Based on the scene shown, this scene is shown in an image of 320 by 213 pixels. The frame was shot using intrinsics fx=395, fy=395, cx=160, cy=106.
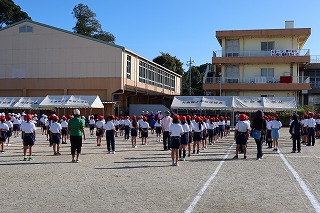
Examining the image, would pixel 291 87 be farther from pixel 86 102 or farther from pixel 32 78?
pixel 32 78

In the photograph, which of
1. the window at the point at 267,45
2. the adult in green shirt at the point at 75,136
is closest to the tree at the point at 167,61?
the window at the point at 267,45

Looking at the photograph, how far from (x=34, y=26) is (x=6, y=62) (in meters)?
5.84

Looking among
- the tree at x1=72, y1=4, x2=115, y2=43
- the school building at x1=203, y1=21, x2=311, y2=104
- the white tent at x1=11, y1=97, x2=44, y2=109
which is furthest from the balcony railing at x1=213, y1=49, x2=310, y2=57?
the tree at x1=72, y1=4, x2=115, y2=43

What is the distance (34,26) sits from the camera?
49531mm

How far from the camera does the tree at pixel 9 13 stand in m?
67.8

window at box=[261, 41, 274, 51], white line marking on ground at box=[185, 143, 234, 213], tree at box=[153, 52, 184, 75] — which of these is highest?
tree at box=[153, 52, 184, 75]

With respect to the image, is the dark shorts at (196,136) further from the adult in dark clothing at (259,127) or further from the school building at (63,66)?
the school building at (63,66)

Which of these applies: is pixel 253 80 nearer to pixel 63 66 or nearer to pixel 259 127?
pixel 63 66

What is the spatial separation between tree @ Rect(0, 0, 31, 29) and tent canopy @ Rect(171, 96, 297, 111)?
4397 cm

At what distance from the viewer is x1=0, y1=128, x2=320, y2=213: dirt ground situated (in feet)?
25.4

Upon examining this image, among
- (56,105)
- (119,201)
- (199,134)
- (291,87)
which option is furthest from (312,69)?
(119,201)

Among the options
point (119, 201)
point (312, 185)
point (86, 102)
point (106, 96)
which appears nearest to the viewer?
point (119, 201)

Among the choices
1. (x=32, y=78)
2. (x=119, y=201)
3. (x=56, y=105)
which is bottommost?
(x=119, y=201)

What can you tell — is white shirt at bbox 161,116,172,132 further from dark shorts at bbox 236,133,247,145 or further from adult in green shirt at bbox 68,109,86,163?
adult in green shirt at bbox 68,109,86,163
